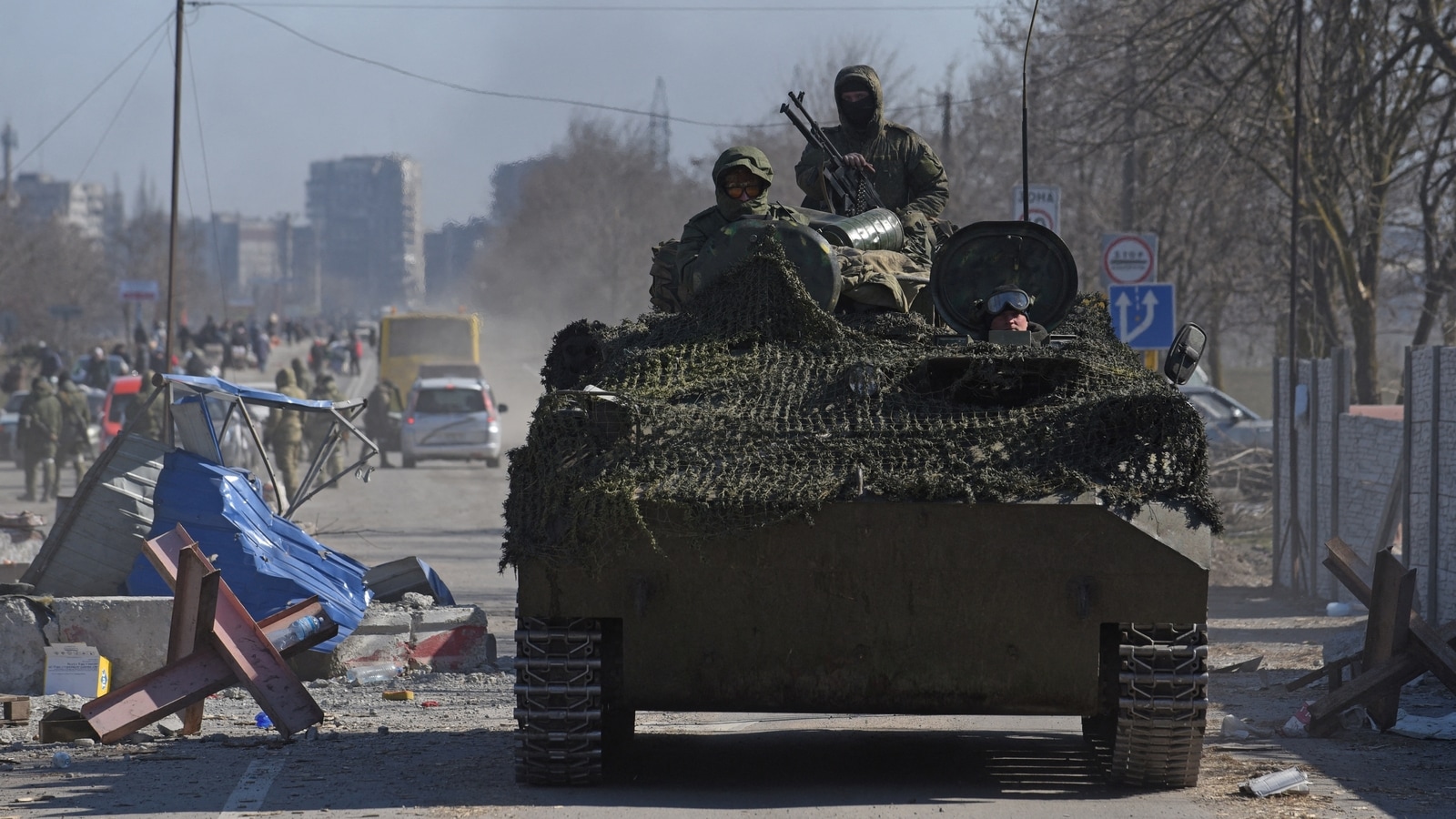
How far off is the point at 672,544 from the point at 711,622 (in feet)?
1.17

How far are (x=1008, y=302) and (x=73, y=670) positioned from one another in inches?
200

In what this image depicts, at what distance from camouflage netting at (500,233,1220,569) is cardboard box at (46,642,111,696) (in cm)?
384

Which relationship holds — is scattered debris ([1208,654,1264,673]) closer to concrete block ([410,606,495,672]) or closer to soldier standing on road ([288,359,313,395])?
concrete block ([410,606,495,672])

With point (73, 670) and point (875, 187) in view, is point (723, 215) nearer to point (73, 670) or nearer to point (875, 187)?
point (875, 187)

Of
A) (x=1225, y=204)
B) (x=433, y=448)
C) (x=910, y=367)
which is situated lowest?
(x=433, y=448)

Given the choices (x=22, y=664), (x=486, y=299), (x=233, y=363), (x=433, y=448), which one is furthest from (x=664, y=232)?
(x=22, y=664)

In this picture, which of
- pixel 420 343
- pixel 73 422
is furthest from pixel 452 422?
pixel 420 343

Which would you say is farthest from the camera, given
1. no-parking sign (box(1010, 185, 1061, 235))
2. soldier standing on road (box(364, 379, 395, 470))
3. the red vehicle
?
soldier standing on road (box(364, 379, 395, 470))

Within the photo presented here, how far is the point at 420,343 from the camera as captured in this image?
42.4 m

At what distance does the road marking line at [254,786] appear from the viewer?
21.8 ft

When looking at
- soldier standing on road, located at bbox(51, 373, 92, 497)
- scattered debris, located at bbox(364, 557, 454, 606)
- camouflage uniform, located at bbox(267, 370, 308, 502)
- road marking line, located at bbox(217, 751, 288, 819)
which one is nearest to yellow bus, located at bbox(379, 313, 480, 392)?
soldier standing on road, located at bbox(51, 373, 92, 497)

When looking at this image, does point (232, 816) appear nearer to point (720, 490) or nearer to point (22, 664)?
point (720, 490)

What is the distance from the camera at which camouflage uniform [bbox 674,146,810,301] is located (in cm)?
851

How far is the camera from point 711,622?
260 inches
